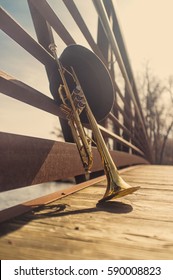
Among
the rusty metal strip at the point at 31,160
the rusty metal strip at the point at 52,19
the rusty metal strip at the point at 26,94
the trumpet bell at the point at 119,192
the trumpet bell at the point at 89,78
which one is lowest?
the trumpet bell at the point at 119,192

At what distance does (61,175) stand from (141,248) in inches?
36.7

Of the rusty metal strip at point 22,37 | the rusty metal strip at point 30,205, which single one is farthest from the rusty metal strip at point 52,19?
the rusty metal strip at point 30,205

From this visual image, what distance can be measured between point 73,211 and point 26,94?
0.61 meters

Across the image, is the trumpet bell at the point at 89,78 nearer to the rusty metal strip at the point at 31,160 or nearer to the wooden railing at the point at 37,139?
the wooden railing at the point at 37,139

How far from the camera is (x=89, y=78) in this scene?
5.59 feet

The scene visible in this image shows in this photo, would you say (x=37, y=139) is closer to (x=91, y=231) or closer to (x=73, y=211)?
(x=73, y=211)


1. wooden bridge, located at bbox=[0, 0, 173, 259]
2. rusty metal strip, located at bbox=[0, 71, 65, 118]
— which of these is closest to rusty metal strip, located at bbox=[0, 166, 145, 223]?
wooden bridge, located at bbox=[0, 0, 173, 259]

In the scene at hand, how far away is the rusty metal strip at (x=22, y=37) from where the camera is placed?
126 centimetres

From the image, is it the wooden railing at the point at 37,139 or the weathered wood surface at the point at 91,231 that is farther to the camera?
the wooden railing at the point at 37,139

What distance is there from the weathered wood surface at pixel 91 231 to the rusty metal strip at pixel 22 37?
0.83m

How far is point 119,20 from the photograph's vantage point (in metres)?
3.24

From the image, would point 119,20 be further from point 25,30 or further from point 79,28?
point 25,30

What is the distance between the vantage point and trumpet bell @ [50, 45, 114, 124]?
1.61 metres
